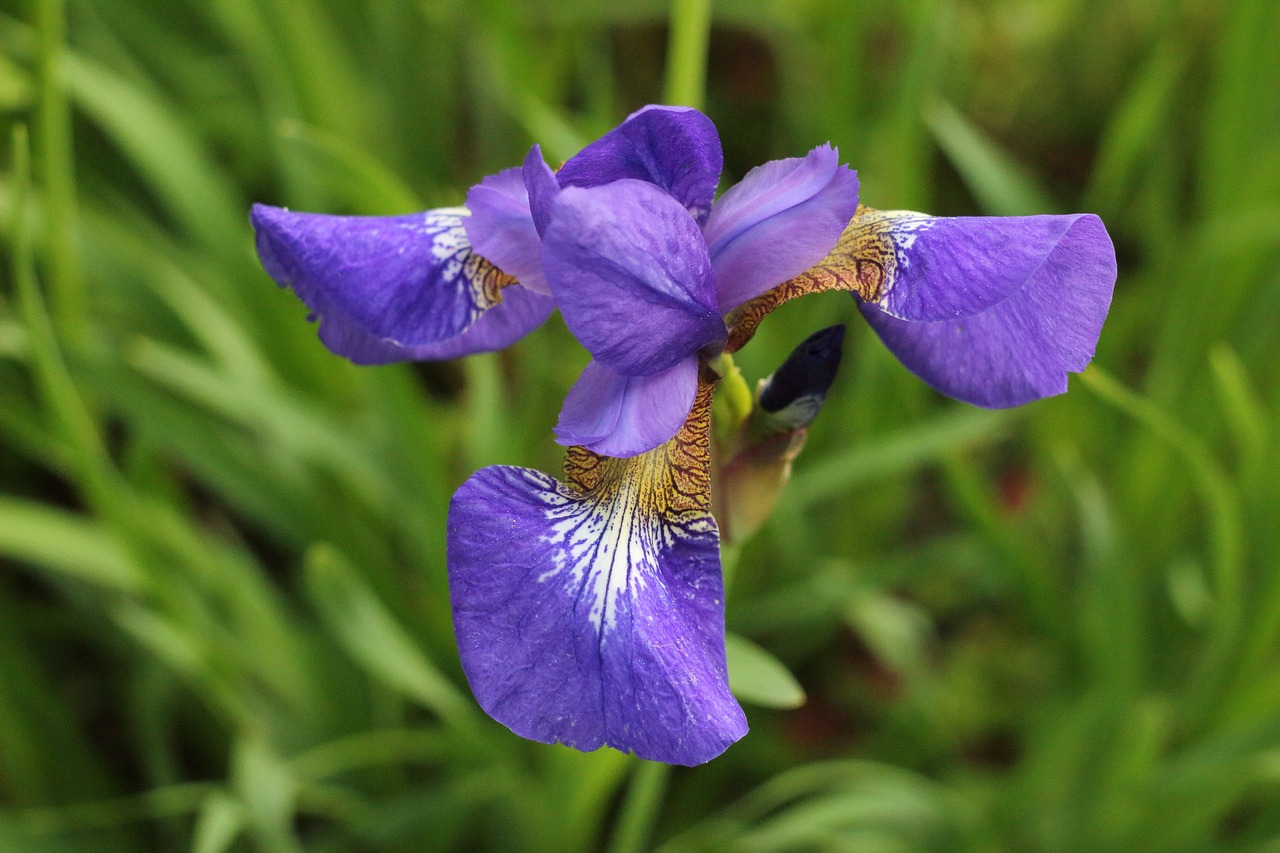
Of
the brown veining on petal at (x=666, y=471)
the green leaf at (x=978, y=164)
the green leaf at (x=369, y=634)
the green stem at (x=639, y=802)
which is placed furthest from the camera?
the green leaf at (x=978, y=164)

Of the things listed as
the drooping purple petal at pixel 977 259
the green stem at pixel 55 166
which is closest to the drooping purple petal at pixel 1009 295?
the drooping purple petal at pixel 977 259

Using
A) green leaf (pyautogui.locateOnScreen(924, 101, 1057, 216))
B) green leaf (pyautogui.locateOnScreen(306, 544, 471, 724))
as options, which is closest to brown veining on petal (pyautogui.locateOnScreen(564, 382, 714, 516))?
green leaf (pyautogui.locateOnScreen(306, 544, 471, 724))

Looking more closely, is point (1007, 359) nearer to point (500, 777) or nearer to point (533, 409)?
point (500, 777)

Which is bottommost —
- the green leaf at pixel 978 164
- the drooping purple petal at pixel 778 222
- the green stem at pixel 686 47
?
the drooping purple petal at pixel 778 222

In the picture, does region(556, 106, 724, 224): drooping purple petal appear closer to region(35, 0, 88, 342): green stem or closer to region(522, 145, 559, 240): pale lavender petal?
region(522, 145, 559, 240): pale lavender petal

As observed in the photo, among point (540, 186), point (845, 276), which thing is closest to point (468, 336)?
point (540, 186)

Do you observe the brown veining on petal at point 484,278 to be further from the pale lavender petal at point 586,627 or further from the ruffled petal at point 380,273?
the pale lavender petal at point 586,627

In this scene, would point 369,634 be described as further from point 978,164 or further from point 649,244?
point 978,164
